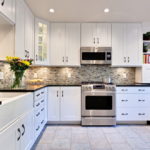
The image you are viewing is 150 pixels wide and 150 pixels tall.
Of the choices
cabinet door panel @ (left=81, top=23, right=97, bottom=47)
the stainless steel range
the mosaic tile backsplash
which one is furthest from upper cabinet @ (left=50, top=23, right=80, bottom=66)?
the stainless steel range

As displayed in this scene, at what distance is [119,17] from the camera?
3523mm

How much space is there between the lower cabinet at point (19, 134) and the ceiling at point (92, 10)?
6.57ft

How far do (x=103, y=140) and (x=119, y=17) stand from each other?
261 centimetres

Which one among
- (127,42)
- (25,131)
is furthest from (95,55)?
(25,131)

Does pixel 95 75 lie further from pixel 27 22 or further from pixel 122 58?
pixel 27 22

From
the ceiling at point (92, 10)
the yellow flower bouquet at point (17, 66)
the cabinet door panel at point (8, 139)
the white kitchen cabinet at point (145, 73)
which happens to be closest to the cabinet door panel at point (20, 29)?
the yellow flower bouquet at point (17, 66)

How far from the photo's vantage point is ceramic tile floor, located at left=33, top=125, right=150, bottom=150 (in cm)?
250

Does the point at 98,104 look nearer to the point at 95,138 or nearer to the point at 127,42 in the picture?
Answer: the point at 95,138

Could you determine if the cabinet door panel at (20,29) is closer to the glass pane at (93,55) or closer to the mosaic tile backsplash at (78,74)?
the mosaic tile backsplash at (78,74)

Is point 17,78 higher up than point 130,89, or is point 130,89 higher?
point 17,78

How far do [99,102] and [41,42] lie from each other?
1.93 metres

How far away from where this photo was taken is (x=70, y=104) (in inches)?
141

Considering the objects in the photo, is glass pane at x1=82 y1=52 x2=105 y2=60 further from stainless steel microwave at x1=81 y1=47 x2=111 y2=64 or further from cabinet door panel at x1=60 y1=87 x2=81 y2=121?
cabinet door panel at x1=60 y1=87 x2=81 y2=121

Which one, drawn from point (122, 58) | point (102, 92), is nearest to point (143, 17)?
point (122, 58)
